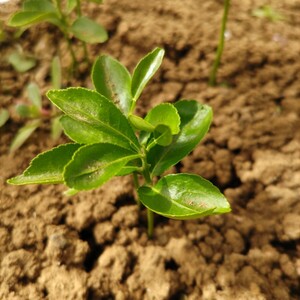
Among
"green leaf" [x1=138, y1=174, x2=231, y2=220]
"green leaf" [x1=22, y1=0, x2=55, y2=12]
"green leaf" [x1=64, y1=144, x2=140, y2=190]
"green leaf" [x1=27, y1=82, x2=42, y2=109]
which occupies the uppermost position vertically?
"green leaf" [x1=22, y1=0, x2=55, y2=12]

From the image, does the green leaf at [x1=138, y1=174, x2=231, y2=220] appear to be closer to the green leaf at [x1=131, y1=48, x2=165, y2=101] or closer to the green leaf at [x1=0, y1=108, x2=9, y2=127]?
the green leaf at [x1=131, y1=48, x2=165, y2=101]

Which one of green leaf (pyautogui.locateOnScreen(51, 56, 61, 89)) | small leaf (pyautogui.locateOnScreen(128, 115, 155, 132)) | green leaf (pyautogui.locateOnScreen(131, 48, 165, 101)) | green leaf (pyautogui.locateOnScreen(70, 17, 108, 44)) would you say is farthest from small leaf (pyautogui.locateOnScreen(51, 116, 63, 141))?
small leaf (pyautogui.locateOnScreen(128, 115, 155, 132))

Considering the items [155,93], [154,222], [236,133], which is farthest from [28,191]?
[236,133]

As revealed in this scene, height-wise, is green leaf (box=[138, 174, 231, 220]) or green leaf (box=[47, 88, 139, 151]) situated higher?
green leaf (box=[47, 88, 139, 151])

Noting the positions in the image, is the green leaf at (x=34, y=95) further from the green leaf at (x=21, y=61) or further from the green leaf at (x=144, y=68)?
the green leaf at (x=144, y=68)

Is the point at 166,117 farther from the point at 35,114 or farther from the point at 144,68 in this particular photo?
the point at 35,114

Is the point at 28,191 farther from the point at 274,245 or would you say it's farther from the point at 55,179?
the point at 274,245
